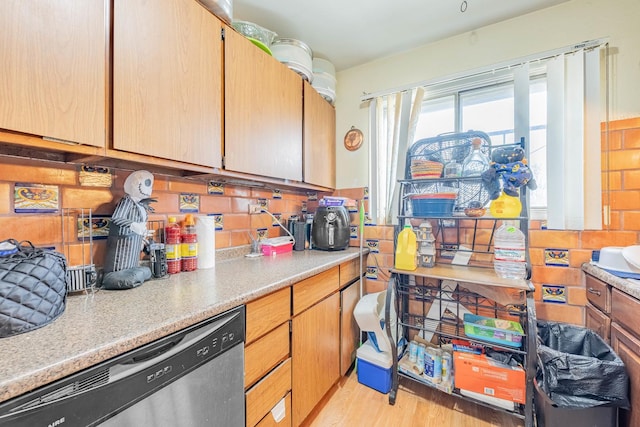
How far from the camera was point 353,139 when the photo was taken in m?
2.24

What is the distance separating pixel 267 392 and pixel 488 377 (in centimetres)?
120

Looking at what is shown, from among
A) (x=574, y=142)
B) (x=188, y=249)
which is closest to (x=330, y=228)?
(x=188, y=249)

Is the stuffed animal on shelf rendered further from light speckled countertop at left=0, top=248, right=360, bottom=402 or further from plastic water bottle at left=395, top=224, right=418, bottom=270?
light speckled countertop at left=0, top=248, right=360, bottom=402

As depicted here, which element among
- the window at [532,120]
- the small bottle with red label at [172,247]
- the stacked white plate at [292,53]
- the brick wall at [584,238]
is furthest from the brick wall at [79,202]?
the brick wall at [584,238]

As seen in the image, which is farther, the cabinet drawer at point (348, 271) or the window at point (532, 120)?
the cabinet drawer at point (348, 271)

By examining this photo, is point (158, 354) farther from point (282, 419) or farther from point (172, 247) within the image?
point (282, 419)

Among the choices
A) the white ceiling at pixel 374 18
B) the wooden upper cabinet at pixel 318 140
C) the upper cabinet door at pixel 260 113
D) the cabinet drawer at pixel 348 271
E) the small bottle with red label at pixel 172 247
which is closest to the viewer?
the small bottle with red label at pixel 172 247

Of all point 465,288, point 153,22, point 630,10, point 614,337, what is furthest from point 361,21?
point 614,337

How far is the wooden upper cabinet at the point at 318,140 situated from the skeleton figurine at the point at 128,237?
1.06 m

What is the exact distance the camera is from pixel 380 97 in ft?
6.77

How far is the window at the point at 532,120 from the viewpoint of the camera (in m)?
1.45

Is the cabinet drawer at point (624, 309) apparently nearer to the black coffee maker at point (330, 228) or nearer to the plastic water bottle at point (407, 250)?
the plastic water bottle at point (407, 250)

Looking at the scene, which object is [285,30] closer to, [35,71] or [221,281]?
[35,71]

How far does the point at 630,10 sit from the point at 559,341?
6.14ft
